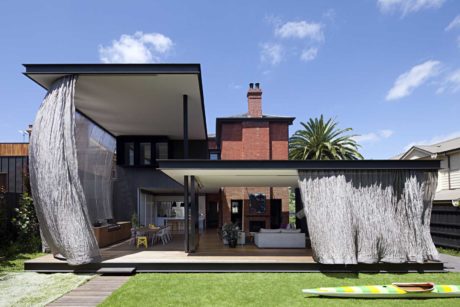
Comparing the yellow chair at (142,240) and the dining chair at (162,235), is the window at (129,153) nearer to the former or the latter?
the dining chair at (162,235)

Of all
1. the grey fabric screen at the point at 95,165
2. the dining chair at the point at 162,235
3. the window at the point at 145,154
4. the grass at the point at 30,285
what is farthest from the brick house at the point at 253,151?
the grass at the point at 30,285

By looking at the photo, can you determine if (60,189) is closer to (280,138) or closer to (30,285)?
(30,285)

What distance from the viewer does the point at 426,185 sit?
29.7 ft

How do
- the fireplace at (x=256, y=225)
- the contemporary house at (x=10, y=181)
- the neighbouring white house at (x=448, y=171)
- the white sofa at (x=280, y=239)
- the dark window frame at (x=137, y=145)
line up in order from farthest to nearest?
the fireplace at (x=256, y=225)
the dark window frame at (x=137, y=145)
the neighbouring white house at (x=448, y=171)
the contemporary house at (x=10, y=181)
the white sofa at (x=280, y=239)

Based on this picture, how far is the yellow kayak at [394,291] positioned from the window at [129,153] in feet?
43.6

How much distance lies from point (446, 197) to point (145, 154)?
15.5 m

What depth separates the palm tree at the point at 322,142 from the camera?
25.9 meters

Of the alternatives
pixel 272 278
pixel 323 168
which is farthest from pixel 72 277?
pixel 323 168

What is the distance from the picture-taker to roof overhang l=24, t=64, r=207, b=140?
9406mm

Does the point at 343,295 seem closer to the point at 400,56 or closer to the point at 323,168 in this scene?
the point at 323,168

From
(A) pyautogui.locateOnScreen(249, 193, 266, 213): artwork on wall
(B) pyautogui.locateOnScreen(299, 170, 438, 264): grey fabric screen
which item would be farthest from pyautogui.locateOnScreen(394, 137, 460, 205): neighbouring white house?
(A) pyautogui.locateOnScreen(249, 193, 266, 213): artwork on wall

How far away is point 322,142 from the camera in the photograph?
2584 centimetres

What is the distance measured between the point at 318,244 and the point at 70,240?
665 centimetres

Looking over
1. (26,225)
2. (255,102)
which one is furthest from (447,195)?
(26,225)
